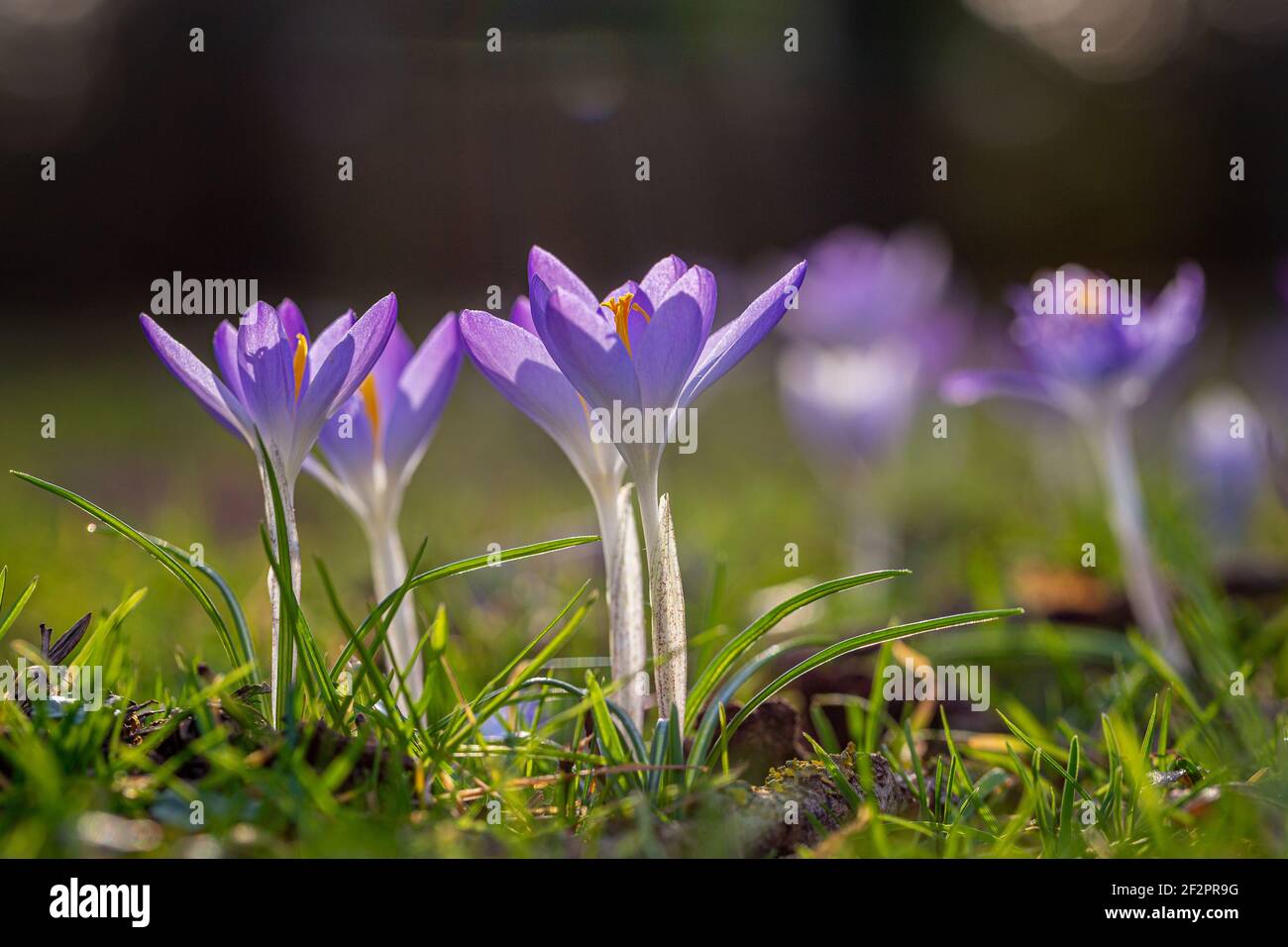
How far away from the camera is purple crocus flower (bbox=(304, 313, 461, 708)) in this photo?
4.47 feet

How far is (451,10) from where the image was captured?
6.88m

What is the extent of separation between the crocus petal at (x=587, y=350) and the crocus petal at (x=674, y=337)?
0.06 feet

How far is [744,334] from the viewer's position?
110cm

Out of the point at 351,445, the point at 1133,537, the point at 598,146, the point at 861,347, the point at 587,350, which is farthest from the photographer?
the point at 598,146

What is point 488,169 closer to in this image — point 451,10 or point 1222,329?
point 451,10

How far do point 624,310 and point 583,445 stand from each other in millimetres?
175

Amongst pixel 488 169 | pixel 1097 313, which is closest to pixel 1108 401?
pixel 1097 313

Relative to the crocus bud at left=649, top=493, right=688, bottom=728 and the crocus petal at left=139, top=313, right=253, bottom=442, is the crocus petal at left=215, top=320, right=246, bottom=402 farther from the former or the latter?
the crocus bud at left=649, top=493, right=688, bottom=728

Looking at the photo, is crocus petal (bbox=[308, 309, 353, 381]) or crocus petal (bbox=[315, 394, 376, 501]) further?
crocus petal (bbox=[315, 394, 376, 501])

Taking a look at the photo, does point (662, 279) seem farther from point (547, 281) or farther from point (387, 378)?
point (387, 378)

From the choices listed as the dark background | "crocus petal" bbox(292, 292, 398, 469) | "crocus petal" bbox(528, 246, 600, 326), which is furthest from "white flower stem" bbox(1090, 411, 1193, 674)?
the dark background

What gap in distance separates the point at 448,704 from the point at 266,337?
2.11 ft

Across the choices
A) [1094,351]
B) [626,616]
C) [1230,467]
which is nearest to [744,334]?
[626,616]

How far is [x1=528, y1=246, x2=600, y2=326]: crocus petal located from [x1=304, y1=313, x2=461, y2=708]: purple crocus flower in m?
0.21
